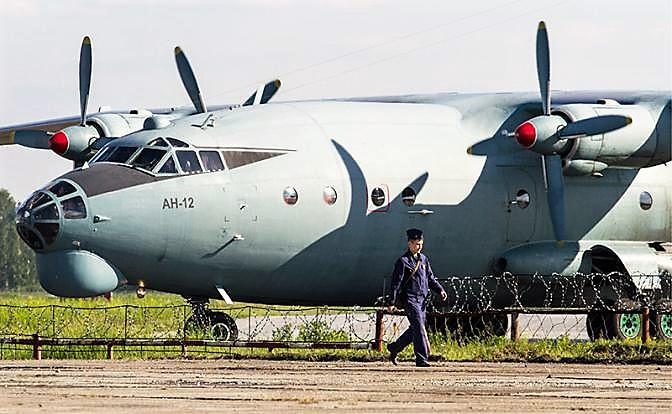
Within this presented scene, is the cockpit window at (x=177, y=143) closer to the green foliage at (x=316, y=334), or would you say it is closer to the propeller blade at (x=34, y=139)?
the green foliage at (x=316, y=334)

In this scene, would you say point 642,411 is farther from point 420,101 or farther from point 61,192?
point 420,101

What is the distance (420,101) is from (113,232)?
315 inches

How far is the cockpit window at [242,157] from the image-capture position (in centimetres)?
2328

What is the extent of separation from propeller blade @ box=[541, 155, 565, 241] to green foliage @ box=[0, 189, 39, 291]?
7353 cm

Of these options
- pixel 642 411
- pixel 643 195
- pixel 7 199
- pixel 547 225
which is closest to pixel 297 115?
pixel 547 225

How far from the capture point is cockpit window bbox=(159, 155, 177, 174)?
22.7 meters

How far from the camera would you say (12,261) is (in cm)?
10944

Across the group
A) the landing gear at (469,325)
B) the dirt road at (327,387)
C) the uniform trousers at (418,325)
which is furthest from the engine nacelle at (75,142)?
the uniform trousers at (418,325)

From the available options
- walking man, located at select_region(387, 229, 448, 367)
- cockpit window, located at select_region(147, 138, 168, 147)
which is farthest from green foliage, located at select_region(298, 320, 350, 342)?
walking man, located at select_region(387, 229, 448, 367)

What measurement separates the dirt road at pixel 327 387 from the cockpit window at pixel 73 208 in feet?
8.93

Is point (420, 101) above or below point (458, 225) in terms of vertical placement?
above

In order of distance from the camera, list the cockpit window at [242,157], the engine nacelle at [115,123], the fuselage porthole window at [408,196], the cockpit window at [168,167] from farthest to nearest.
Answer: the engine nacelle at [115,123] → the fuselage porthole window at [408,196] → the cockpit window at [242,157] → the cockpit window at [168,167]

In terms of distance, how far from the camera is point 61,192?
2188cm

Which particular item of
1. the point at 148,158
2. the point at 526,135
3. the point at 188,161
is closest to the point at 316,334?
the point at 188,161
